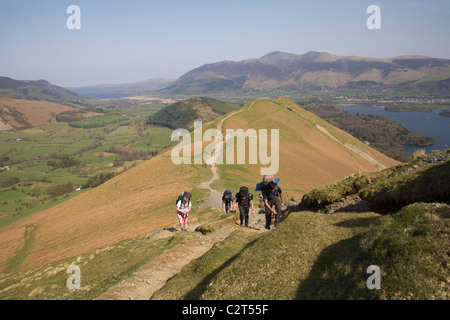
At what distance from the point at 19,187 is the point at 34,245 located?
101 m

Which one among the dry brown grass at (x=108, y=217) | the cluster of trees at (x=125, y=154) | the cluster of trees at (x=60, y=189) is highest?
the dry brown grass at (x=108, y=217)

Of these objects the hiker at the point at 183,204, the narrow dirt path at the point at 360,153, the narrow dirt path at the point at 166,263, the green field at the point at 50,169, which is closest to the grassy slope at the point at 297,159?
the narrow dirt path at the point at 360,153

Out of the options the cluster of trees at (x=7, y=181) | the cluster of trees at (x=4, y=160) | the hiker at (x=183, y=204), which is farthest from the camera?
the cluster of trees at (x=4, y=160)

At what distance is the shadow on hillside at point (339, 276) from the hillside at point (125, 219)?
30.6ft

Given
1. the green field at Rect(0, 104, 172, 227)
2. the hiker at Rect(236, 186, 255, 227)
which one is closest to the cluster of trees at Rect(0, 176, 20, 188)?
the green field at Rect(0, 104, 172, 227)

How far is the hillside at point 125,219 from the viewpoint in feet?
55.8

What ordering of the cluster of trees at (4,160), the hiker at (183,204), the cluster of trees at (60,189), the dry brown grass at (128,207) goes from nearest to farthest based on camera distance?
the hiker at (183,204) < the dry brown grass at (128,207) < the cluster of trees at (60,189) < the cluster of trees at (4,160)

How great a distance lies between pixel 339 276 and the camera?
24.2 ft

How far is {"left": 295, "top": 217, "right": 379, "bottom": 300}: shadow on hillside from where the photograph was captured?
21.9 ft

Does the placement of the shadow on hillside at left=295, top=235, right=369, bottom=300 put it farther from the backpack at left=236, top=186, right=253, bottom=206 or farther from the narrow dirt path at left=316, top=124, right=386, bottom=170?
the narrow dirt path at left=316, top=124, right=386, bottom=170

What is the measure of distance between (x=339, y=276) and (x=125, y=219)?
30.4 metres

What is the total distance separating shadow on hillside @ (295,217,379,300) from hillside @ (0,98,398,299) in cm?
933

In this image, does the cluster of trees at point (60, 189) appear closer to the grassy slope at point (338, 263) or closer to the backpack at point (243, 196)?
the backpack at point (243, 196)
